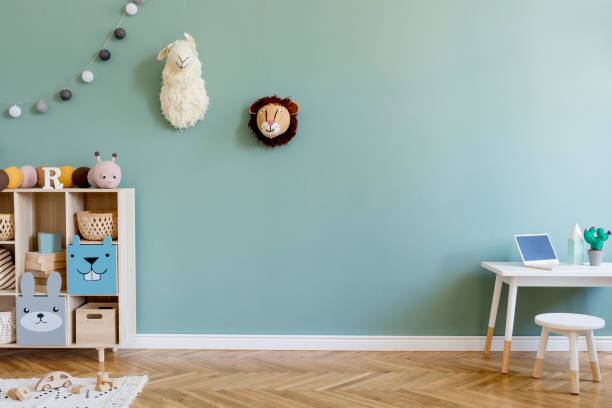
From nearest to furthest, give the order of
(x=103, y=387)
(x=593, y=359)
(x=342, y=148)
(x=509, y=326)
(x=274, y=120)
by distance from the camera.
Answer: (x=103, y=387) < (x=593, y=359) < (x=509, y=326) < (x=274, y=120) < (x=342, y=148)

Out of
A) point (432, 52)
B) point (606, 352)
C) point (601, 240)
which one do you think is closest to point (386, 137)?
point (432, 52)

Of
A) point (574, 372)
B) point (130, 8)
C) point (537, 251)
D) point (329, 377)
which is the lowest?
point (329, 377)

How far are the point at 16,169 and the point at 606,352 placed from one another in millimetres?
3438

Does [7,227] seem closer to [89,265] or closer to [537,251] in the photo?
[89,265]

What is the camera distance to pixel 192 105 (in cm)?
305

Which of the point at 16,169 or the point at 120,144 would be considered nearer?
the point at 16,169

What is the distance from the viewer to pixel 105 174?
2.86 m

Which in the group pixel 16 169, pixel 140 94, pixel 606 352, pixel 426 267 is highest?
pixel 140 94

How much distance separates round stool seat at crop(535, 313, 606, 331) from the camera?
8.25 feet

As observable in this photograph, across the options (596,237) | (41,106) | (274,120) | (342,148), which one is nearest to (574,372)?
(596,237)

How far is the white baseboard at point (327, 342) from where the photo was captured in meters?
3.15

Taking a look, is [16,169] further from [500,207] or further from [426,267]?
[500,207]

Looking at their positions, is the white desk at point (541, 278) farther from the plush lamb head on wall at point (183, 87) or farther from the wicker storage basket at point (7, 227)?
the wicker storage basket at point (7, 227)

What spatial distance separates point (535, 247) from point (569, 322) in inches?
20.2
